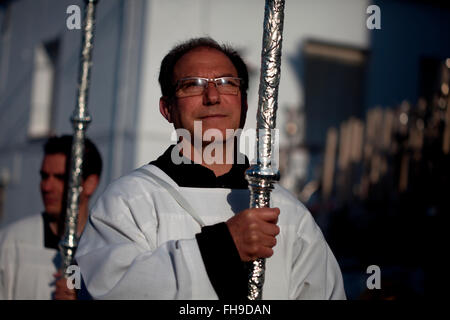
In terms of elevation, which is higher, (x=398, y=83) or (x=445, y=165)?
(x=398, y=83)

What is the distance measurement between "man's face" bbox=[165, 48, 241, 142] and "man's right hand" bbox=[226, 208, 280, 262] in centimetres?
33

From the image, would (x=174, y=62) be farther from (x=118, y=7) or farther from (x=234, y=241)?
(x=118, y=7)

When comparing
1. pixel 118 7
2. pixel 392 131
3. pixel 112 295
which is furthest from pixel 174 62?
pixel 118 7

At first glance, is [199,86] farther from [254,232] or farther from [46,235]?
[46,235]

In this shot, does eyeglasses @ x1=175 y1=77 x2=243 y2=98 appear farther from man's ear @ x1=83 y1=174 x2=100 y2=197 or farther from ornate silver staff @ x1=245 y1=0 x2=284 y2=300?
man's ear @ x1=83 y1=174 x2=100 y2=197

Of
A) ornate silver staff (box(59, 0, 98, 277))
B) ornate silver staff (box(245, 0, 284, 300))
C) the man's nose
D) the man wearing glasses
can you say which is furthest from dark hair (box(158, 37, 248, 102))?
ornate silver staff (box(59, 0, 98, 277))

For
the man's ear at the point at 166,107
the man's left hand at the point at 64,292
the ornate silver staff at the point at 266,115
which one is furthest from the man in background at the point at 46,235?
the ornate silver staff at the point at 266,115

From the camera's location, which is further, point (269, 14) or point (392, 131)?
point (392, 131)

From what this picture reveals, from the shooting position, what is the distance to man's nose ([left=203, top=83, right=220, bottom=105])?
1415 millimetres

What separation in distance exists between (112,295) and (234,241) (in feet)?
1.17

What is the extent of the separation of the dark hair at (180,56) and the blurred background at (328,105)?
1.41 metres

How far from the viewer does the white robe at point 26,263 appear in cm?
238
